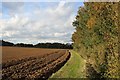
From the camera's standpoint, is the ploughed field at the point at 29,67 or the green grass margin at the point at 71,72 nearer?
the green grass margin at the point at 71,72

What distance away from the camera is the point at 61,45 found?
170375mm

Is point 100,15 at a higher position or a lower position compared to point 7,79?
higher

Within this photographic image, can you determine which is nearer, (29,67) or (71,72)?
(71,72)

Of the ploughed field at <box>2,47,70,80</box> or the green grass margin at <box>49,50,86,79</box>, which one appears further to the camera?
the ploughed field at <box>2,47,70,80</box>

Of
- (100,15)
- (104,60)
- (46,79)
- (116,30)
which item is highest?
(100,15)

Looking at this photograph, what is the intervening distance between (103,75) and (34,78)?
24.7ft

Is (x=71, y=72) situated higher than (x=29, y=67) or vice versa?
(x=29, y=67)

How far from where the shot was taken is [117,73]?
52.3 ft

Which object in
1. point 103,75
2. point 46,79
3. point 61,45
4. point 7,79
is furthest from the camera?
point 61,45

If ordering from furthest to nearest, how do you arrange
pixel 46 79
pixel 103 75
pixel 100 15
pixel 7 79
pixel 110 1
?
pixel 46 79, pixel 7 79, pixel 100 15, pixel 103 75, pixel 110 1

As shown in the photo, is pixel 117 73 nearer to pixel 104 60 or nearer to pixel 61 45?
pixel 104 60

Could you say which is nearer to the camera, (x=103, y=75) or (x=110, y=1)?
(x=110, y=1)

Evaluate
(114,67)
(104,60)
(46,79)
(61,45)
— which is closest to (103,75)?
(104,60)

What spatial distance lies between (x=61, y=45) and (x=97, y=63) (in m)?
147
